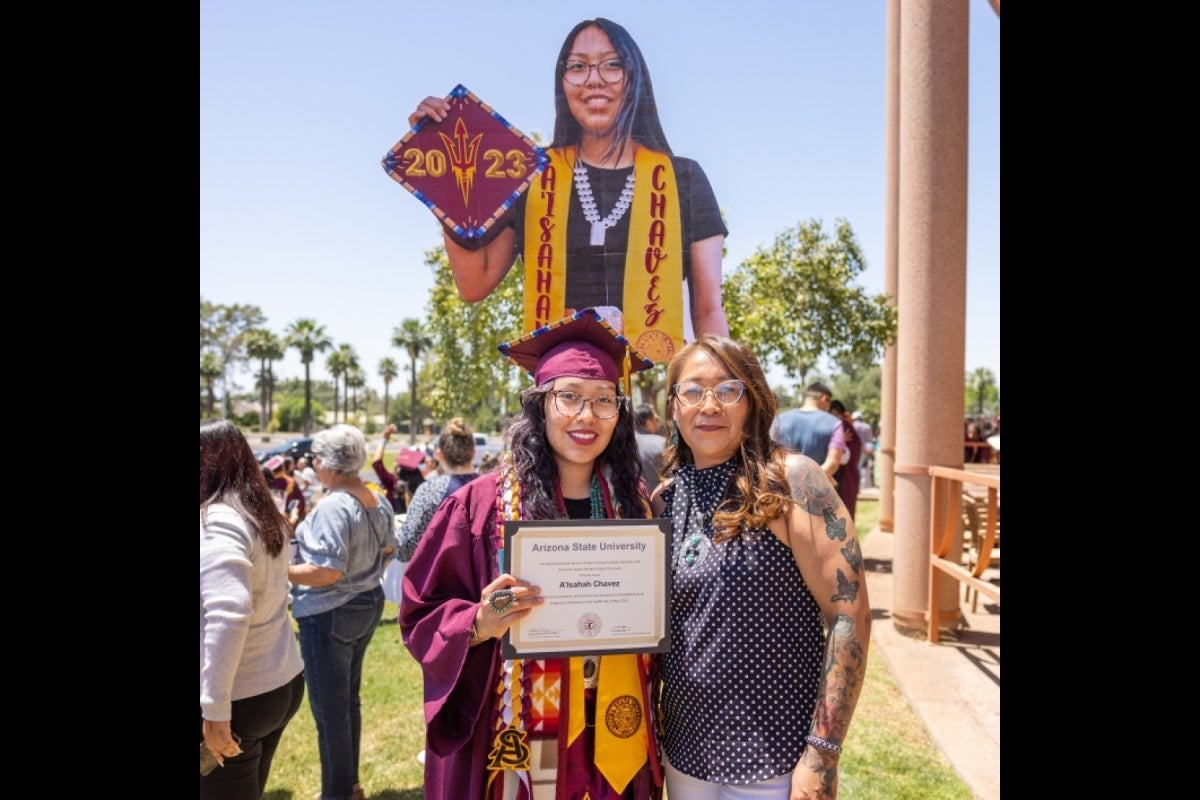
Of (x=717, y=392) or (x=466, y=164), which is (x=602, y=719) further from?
(x=466, y=164)

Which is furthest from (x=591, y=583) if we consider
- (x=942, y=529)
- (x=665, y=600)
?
(x=942, y=529)

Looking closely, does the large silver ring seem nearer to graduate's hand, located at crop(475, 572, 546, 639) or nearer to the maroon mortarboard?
graduate's hand, located at crop(475, 572, 546, 639)

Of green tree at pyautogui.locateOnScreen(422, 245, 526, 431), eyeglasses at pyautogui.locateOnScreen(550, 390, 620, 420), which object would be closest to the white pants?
eyeglasses at pyautogui.locateOnScreen(550, 390, 620, 420)

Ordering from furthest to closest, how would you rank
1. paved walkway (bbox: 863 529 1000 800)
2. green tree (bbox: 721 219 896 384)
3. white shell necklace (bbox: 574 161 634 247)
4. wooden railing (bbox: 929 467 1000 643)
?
green tree (bbox: 721 219 896 384) → wooden railing (bbox: 929 467 1000 643) → paved walkway (bbox: 863 529 1000 800) → white shell necklace (bbox: 574 161 634 247)

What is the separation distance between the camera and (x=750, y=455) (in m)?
2.23

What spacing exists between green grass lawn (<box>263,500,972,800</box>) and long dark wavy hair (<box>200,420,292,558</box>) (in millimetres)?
2140

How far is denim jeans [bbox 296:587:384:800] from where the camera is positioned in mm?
3986

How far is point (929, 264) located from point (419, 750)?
534cm

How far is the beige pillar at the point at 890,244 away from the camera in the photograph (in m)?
12.7

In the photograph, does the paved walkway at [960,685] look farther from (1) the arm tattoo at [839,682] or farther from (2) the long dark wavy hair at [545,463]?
(2) the long dark wavy hair at [545,463]

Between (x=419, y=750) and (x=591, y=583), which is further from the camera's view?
(x=419, y=750)

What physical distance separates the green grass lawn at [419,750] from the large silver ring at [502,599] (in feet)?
8.46
